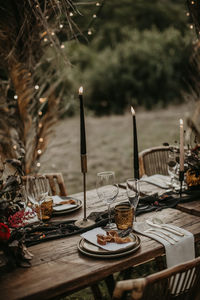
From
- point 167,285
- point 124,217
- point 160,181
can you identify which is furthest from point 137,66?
point 167,285

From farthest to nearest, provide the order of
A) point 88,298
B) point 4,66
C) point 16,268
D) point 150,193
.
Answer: point 4,66 → point 88,298 → point 150,193 → point 16,268

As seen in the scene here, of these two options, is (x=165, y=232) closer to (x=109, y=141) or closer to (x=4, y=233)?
(x=4, y=233)

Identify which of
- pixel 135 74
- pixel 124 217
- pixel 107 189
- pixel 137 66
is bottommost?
pixel 124 217

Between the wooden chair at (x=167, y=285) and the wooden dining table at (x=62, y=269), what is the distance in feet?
0.56

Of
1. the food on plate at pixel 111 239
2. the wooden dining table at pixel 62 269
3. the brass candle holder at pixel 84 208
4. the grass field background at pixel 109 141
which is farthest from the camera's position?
the grass field background at pixel 109 141

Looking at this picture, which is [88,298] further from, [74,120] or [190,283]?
[74,120]

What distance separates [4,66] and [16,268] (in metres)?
1.78

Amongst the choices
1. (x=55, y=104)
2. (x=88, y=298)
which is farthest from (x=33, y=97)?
(x=88, y=298)

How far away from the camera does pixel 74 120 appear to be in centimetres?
930

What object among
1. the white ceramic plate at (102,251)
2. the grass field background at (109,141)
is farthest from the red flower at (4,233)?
the grass field background at (109,141)

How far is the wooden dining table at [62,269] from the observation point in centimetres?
109

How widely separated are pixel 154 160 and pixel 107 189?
1.29 m

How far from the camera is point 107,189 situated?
148 centimetres

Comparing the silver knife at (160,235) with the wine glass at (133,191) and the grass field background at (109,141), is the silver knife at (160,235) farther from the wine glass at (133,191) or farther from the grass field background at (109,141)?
the grass field background at (109,141)
